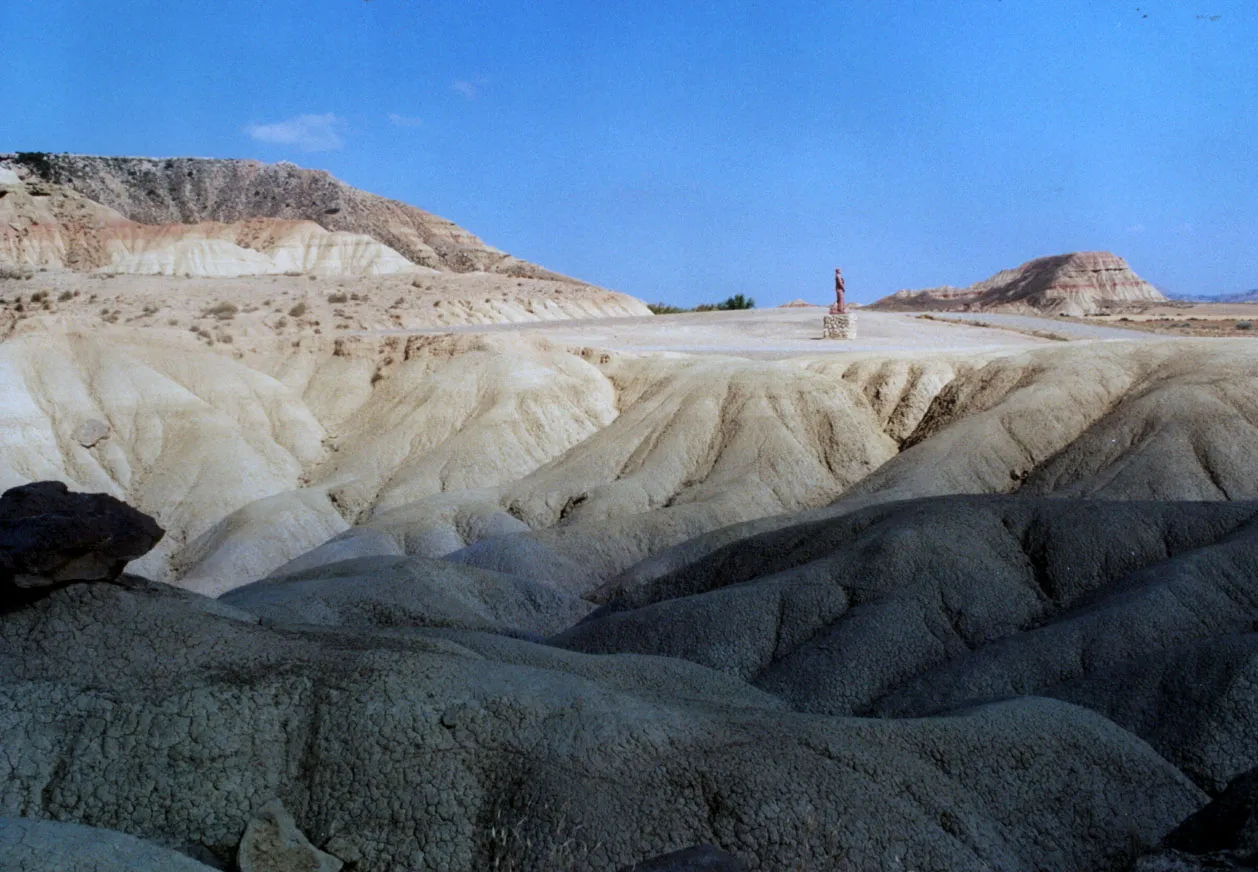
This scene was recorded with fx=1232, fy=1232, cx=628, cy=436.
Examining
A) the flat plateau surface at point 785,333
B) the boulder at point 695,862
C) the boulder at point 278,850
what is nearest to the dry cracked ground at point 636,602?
the boulder at point 278,850

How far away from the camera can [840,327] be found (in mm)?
49094

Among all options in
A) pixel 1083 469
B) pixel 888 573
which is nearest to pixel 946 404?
pixel 1083 469

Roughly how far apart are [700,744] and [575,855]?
146 centimetres

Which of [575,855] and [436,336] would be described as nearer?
[575,855]

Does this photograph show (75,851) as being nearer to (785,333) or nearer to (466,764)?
(466,764)

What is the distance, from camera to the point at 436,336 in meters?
44.6

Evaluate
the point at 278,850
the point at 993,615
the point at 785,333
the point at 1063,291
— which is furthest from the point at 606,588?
the point at 1063,291

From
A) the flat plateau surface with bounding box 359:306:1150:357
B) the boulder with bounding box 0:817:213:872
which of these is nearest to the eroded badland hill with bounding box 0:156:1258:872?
the boulder with bounding box 0:817:213:872

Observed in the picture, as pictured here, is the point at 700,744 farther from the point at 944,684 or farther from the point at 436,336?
the point at 436,336

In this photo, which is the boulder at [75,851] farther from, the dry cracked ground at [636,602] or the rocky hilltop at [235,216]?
the rocky hilltop at [235,216]

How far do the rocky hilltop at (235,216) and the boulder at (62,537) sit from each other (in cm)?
7271

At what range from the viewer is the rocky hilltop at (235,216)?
81.8 m

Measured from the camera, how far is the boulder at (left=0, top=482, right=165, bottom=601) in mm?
10250

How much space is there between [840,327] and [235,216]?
2444 inches
